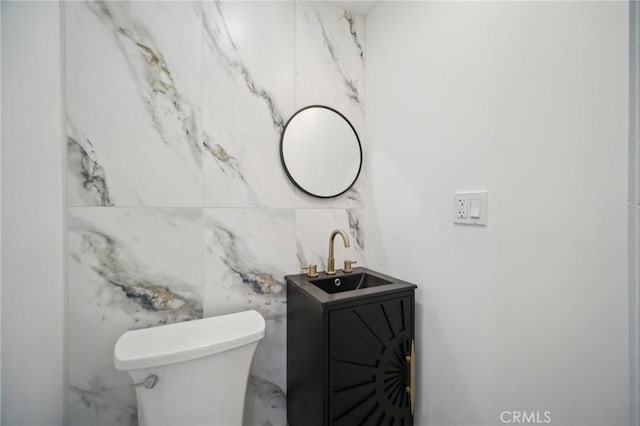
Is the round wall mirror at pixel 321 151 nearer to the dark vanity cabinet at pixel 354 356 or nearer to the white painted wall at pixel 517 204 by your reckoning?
the white painted wall at pixel 517 204

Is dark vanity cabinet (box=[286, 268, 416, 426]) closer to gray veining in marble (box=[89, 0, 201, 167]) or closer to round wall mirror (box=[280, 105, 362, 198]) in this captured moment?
round wall mirror (box=[280, 105, 362, 198])

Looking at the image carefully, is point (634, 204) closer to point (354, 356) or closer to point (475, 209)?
point (475, 209)

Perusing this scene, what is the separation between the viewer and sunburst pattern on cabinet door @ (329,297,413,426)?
909 mm

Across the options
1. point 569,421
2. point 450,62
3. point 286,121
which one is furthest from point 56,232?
point 569,421

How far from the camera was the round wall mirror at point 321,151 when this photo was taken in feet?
4.11

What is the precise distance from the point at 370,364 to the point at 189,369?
0.66 metres

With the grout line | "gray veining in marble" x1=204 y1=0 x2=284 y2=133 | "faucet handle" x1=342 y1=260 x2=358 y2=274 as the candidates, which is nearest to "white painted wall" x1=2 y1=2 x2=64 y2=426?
the grout line

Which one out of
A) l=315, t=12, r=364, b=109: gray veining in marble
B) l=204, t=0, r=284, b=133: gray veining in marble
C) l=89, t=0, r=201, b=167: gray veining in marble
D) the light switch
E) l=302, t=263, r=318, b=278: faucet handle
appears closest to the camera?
the light switch

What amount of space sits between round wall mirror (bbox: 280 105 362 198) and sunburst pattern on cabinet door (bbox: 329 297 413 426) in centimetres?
64

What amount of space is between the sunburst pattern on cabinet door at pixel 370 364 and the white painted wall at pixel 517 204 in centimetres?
14

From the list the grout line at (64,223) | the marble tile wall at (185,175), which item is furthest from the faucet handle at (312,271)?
the grout line at (64,223)

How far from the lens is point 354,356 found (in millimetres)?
942

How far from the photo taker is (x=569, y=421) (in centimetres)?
68

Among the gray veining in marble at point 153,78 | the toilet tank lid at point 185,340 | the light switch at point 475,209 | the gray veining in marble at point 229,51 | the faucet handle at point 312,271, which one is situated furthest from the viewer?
the faucet handle at point 312,271
